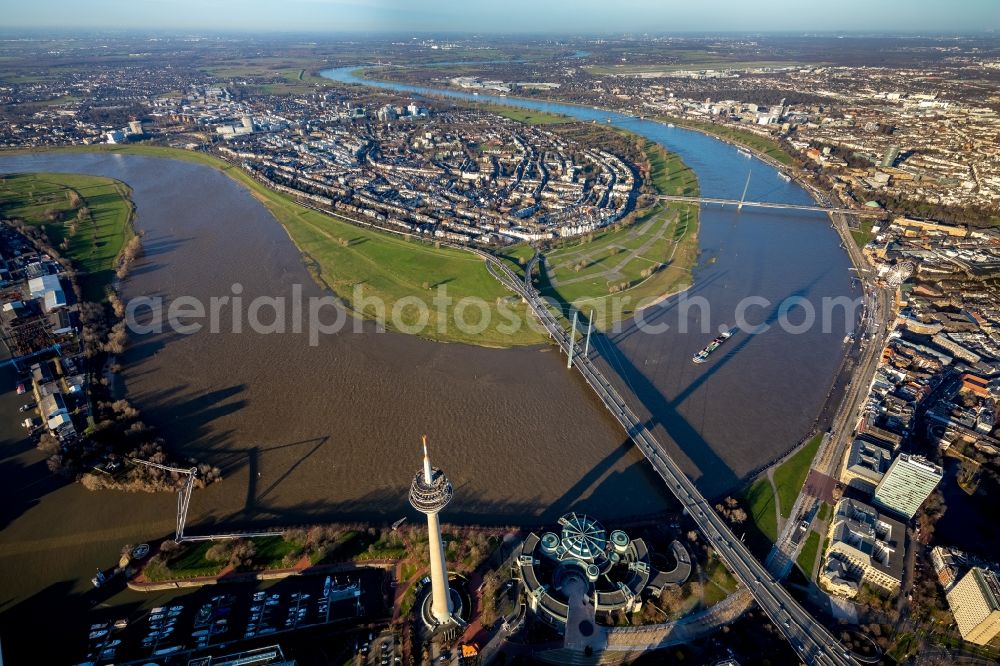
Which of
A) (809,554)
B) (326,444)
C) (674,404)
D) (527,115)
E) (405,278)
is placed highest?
(527,115)

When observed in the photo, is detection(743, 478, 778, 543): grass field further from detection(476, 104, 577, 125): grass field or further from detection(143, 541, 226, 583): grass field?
detection(476, 104, 577, 125): grass field

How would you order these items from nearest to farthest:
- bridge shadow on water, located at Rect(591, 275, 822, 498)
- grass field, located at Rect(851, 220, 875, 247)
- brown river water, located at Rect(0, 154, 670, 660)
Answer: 1. brown river water, located at Rect(0, 154, 670, 660)
2. bridge shadow on water, located at Rect(591, 275, 822, 498)
3. grass field, located at Rect(851, 220, 875, 247)

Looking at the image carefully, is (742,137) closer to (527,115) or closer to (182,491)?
(527,115)

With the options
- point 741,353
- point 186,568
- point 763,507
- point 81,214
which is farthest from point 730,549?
point 81,214

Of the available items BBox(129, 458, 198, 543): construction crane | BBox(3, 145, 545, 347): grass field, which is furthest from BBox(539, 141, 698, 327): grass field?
BBox(129, 458, 198, 543): construction crane

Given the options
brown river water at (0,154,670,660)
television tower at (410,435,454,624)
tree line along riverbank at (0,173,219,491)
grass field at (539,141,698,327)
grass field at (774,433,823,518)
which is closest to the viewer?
television tower at (410,435,454,624)

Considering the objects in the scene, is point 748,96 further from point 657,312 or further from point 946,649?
point 946,649
